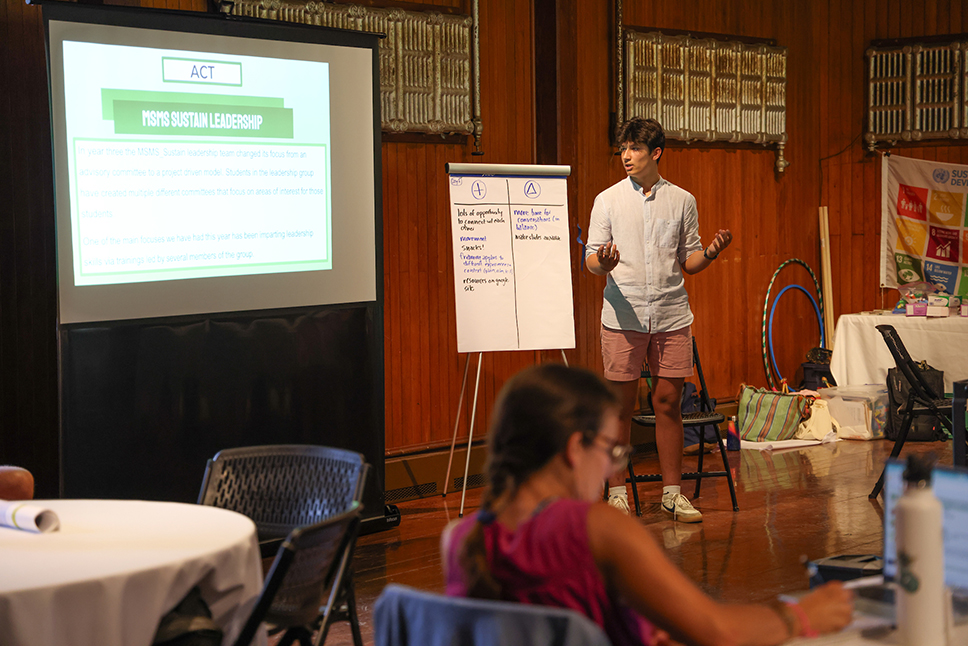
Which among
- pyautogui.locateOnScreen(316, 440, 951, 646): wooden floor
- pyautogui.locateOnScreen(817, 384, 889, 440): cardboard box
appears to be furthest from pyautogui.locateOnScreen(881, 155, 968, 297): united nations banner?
pyautogui.locateOnScreen(316, 440, 951, 646): wooden floor

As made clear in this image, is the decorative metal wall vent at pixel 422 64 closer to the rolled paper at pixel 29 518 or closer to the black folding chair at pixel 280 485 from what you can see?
the black folding chair at pixel 280 485

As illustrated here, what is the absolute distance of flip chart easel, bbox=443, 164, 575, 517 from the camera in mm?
4906

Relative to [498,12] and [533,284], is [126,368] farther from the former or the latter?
[498,12]

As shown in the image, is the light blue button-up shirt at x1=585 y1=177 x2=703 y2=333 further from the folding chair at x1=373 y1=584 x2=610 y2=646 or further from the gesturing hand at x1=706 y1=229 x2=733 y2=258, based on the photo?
the folding chair at x1=373 y1=584 x2=610 y2=646

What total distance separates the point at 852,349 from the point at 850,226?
1302 mm

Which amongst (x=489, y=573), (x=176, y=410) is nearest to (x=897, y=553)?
(x=489, y=573)

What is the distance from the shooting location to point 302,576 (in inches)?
79.5

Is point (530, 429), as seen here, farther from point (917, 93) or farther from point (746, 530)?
point (917, 93)

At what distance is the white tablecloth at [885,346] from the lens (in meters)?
6.29

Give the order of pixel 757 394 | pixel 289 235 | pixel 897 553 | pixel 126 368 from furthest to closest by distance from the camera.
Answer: pixel 757 394
pixel 289 235
pixel 126 368
pixel 897 553

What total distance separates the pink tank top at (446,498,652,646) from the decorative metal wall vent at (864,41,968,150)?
704cm

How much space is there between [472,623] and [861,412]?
5.93 meters

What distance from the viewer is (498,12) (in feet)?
18.3

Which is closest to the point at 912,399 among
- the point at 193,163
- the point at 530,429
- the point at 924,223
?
the point at 924,223
